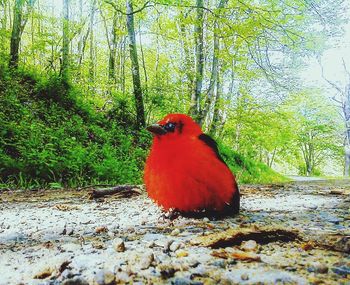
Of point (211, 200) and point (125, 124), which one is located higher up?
point (125, 124)

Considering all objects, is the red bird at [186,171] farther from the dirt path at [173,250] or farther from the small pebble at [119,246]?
the small pebble at [119,246]

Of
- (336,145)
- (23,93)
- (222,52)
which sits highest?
(222,52)

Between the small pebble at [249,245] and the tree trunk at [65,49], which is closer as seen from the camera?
the small pebble at [249,245]

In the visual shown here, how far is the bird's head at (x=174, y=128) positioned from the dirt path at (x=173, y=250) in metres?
0.53

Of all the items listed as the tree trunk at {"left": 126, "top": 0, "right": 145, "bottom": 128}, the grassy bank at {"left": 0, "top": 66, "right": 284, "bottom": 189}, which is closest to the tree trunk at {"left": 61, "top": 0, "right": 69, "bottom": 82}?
the grassy bank at {"left": 0, "top": 66, "right": 284, "bottom": 189}

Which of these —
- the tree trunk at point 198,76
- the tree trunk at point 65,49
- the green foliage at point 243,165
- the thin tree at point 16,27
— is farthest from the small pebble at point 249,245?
the green foliage at point 243,165

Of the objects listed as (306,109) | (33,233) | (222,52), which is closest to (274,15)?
(222,52)

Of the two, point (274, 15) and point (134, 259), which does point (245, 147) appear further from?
point (134, 259)

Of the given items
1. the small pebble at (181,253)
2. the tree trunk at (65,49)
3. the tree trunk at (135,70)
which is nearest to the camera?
the small pebble at (181,253)

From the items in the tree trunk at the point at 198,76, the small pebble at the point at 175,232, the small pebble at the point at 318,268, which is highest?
the tree trunk at the point at 198,76

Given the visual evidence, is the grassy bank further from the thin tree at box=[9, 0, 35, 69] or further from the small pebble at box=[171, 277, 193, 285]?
the small pebble at box=[171, 277, 193, 285]

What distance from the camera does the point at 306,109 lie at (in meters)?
24.5

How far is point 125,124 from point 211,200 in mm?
7369

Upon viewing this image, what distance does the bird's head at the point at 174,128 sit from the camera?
77.4 inches
